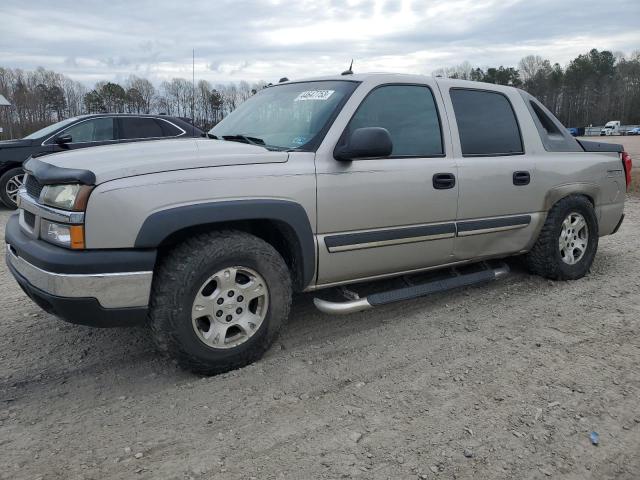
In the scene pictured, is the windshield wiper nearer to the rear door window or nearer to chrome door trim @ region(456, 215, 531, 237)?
chrome door trim @ region(456, 215, 531, 237)

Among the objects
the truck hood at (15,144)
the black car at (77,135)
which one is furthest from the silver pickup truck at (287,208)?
the truck hood at (15,144)

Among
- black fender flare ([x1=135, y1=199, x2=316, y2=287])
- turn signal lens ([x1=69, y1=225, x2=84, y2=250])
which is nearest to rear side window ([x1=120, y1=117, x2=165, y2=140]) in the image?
black fender flare ([x1=135, y1=199, x2=316, y2=287])

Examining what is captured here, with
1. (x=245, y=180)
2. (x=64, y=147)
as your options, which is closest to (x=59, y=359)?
(x=245, y=180)

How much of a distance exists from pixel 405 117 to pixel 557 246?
2.04 m

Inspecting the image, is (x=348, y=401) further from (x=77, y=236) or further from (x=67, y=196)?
(x=67, y=196)

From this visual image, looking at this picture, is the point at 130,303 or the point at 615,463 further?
the point at 130,303

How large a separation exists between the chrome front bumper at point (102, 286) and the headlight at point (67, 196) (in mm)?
345

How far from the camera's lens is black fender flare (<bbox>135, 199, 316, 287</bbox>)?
2727 millimetres

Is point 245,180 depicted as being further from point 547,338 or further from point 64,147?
point 64,147

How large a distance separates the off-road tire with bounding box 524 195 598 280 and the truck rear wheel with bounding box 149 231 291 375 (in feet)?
8.67

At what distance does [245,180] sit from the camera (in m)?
3.00

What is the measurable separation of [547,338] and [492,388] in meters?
0.94

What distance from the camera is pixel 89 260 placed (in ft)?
8.63

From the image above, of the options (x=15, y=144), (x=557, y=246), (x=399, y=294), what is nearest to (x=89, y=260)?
(x=399, y=294)
